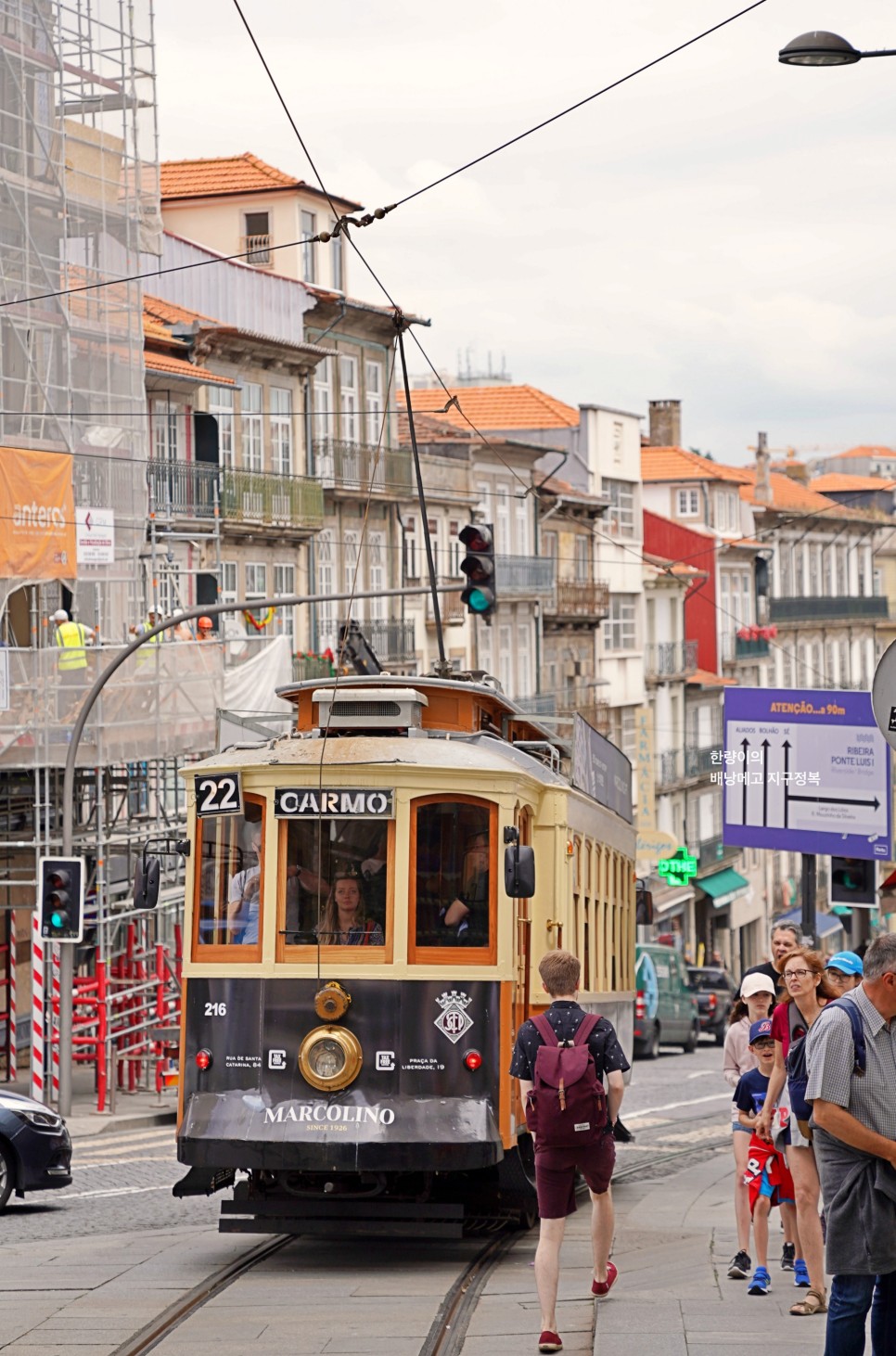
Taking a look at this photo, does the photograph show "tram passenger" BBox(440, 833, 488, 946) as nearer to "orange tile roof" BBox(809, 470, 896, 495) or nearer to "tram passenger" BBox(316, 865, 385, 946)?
"tram passenger" BBox(316, 865, 385, 946)

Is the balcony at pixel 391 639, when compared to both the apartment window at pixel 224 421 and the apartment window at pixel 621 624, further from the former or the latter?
the apartment window at pixel 621 624

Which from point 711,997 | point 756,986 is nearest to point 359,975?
point 756,986

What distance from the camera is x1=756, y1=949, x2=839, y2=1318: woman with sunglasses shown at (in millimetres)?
10500

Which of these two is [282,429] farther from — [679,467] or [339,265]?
[679,467]

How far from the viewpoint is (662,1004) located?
43.0 m

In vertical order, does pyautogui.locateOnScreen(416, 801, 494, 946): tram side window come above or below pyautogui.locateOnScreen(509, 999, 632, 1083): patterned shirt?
above

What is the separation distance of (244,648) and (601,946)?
17638 mm

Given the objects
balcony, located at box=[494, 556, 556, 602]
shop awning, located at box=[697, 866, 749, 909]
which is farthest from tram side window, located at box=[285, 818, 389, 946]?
shop awning, located at box=[697, 866, 749, 909]

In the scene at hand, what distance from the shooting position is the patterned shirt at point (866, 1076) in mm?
7508

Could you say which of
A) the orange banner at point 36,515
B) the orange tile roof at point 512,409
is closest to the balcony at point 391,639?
the orange tile roof at point 512,409

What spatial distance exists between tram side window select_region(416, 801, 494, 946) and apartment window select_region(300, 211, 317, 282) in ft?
107

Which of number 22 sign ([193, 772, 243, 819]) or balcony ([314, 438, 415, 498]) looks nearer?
number 22 sign ([193, 772, 243, 819])

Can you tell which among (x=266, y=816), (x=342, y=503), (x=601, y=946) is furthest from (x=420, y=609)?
(x=266, y=816)

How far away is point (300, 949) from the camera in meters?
13.2
